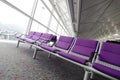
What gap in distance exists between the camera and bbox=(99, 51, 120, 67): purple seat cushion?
6.75 ft

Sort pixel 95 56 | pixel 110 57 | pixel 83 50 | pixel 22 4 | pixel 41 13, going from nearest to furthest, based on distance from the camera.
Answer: pixel 110 57 < pixel 95 56 < pixel 83 50 < pixel 22 4 < pixel 41 13

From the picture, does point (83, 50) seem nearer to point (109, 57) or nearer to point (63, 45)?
point (109, 57)

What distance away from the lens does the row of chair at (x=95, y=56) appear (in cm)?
172

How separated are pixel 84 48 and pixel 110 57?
688 millimetres

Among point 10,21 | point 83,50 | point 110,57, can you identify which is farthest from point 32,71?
point 10,21

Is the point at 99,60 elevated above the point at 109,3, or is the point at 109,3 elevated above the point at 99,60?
the point at 109,3

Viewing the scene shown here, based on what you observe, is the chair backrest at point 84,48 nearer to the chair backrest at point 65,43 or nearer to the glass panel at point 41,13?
the chair backrest at point 65,43

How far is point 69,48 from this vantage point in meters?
3.16

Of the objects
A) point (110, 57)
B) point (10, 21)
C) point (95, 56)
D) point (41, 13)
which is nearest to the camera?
point (110, 57)

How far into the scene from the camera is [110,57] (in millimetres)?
2162

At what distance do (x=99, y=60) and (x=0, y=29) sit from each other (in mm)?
4745

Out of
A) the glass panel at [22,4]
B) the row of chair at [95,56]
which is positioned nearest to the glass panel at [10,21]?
the glass panel at [22,4]

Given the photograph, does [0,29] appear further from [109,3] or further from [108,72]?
[109,3]

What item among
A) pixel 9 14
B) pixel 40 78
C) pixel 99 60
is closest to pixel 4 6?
pixel 9 14
